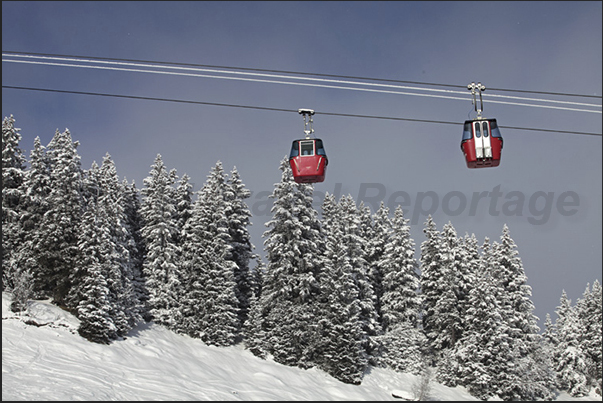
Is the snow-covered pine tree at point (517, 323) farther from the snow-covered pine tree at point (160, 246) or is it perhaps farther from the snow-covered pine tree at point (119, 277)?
the snow-covered pine tree at point (119, 277)

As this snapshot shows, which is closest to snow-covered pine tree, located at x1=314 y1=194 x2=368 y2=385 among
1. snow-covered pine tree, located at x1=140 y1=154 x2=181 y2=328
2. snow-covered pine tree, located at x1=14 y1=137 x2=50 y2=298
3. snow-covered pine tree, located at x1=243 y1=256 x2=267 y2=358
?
snow-covered pine tree, located at x1=243 y1=256 x2=267 y2=358

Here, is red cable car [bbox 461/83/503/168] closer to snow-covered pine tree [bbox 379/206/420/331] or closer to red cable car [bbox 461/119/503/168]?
red cable car [bbox 461/119/503/168]

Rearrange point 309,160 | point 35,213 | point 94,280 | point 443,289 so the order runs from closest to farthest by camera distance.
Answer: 1. point 309,160
2. point 94,280
3. point 35,213
4. point 443,289

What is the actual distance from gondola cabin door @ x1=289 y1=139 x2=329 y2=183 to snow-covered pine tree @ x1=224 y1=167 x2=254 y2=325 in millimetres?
35544

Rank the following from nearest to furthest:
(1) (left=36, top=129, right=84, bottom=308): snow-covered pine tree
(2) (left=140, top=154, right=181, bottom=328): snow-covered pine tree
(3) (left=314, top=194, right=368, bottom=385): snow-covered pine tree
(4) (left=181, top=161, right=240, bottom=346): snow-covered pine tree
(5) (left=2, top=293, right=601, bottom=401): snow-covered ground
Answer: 1. (5) (left=2, top=293, right=601, bottom=401): snow-covered ground
2. (1) (left=36, top=129, right=84, bottom=308): snow-covered pine tree
3. (3) (left=314, top=194, right=368, bottom=385): snow-covered pine tree
4. (4) (left=181, top=161, right=240, bottom=346): snow-covered pine tree
5. (2) (left=140, top=154, right=181, bottom=328): snow-covered pine tree

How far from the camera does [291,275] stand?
47.5m

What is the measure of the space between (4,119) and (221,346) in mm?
27201

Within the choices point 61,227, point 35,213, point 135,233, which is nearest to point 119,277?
point 61,227

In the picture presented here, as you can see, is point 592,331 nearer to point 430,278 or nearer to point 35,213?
point 430,278

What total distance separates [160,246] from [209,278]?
6794 millimetres

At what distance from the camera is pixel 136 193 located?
59.9 metres

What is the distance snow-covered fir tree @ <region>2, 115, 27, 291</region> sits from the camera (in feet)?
137

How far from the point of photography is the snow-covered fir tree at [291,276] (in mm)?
45094

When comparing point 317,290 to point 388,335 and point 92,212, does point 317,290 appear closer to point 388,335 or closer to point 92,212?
point 388,335
